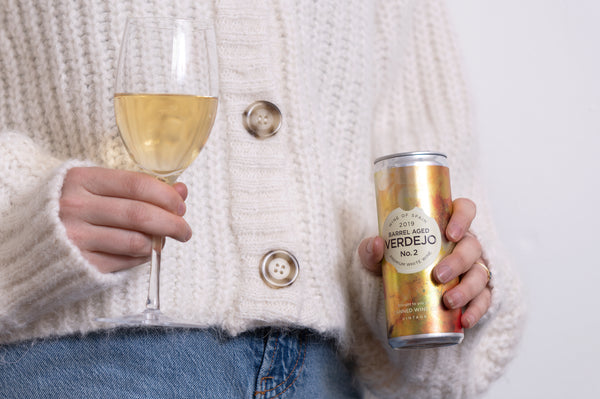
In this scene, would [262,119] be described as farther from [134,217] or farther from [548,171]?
[548,171]

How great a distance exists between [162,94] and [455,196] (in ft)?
1.66

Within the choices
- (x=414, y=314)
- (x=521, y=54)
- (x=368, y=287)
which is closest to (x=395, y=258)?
(x=414, y=314)

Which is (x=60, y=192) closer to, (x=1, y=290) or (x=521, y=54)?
(x=1, y=290)

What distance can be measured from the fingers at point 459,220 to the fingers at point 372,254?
72 mm

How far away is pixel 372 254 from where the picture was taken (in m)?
0.76

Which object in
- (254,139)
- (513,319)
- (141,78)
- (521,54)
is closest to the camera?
(141,78)

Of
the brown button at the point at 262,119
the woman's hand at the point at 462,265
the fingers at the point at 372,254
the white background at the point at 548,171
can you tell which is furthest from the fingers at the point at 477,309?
the white background at the point at 548,171

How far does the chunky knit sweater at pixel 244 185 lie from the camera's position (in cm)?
73

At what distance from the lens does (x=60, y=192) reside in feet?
2.18

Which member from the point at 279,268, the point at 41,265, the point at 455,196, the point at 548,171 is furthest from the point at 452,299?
the point at 548,171

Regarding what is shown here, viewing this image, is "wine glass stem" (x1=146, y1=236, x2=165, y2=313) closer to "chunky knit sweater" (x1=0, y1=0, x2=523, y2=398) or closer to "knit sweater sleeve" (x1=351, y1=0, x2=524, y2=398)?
"chunky knit sweater" (x1=0, y1=0, x2=523, y2=398)

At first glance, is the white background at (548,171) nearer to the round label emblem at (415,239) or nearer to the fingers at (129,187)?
the round label emblem at (415,239)

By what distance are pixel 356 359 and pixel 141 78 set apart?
54 centimetres

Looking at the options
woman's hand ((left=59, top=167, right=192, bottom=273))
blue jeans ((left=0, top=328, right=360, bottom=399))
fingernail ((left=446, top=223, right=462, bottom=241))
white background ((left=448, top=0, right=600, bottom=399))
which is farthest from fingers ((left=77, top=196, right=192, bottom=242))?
white background ((left=448, top=0, right=600, bottom=399))
